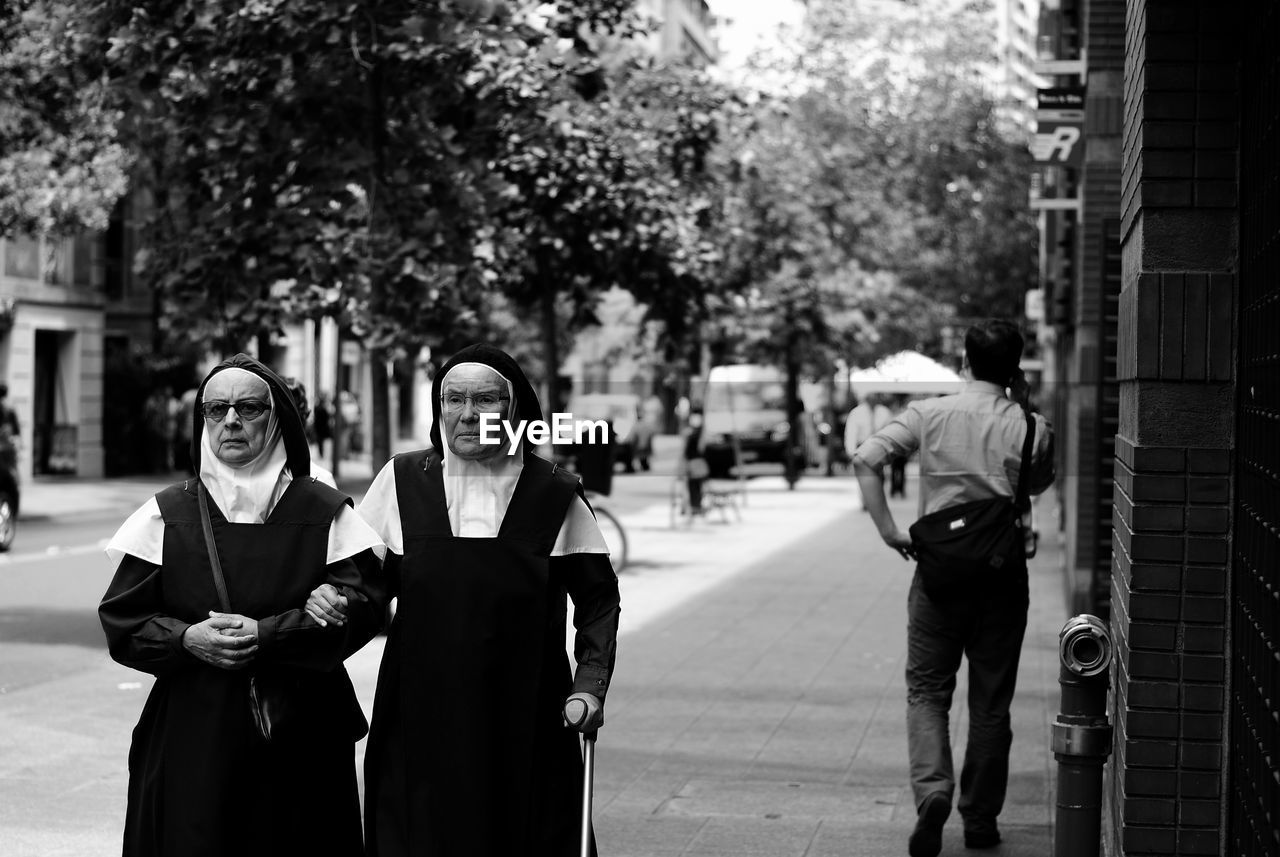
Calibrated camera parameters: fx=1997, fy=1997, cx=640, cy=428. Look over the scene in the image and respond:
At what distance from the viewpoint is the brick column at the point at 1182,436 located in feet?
16.2

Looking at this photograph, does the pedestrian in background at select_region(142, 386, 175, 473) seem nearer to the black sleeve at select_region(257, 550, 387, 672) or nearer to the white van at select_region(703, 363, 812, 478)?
the white van at select_region(703, 363, 812, 478)

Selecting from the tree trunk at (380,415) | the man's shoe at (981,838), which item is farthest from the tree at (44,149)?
the man's shoe at (981,838)

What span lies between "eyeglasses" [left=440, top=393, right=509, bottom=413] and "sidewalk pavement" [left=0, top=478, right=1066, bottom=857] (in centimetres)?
272

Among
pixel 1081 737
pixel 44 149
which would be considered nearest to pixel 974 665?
pixel 1081 737

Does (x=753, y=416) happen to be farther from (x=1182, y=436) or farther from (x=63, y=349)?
(x=1182, y=436)

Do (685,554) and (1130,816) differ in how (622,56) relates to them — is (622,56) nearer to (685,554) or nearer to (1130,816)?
(685,554)

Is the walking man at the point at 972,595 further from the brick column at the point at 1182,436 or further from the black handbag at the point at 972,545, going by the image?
the brick column at the point at 1182,436

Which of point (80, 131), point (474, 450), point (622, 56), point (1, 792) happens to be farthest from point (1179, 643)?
point (80, 131)

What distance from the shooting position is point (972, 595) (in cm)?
680

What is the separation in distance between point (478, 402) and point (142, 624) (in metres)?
0.91

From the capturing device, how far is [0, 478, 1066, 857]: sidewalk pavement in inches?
285

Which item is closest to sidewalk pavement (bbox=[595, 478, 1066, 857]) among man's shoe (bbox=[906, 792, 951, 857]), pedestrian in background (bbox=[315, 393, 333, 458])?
man's shoe (bbox=[906, 792, 951, 857])

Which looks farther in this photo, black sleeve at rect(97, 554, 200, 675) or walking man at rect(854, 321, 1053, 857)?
walking man at rect(854, 321, 1053, 857)

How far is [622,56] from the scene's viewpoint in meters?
19.9
